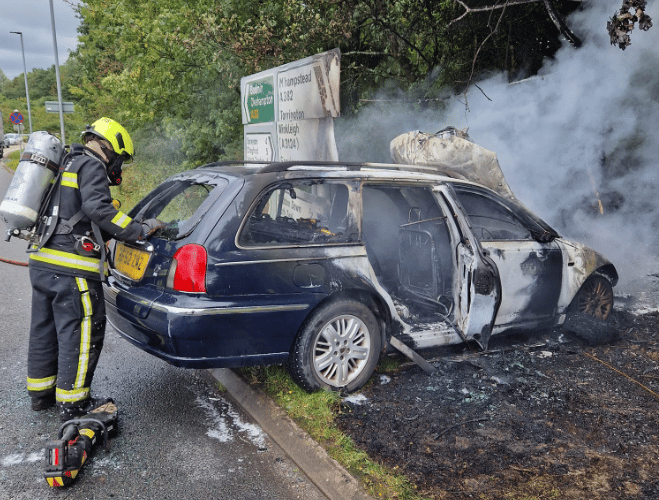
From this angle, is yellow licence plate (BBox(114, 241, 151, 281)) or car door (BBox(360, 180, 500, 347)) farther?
car door (BBox(360, 180, 500, 347))

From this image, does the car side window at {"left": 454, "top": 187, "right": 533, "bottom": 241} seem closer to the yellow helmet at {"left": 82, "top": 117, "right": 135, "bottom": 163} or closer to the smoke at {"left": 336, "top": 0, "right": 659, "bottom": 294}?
the yellow helmet at {"left": 82, "top": 117, "right": 135, "bottom": 163}

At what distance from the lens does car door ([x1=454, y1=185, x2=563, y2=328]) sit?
15.3 ft

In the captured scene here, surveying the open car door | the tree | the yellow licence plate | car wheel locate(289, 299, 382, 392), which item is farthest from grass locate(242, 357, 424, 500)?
the tree

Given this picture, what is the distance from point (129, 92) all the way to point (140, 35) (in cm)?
123

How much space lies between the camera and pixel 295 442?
3400 millimetres

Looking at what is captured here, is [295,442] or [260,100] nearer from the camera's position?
[295,442]

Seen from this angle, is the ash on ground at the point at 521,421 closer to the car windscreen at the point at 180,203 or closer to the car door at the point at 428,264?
the car door at the point at 428,264

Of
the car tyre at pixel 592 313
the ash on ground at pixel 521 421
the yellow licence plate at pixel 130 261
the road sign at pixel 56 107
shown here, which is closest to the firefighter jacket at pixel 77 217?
the yellow licence plate at pixel 130 261

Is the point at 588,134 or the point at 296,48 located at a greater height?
the point at 296,48

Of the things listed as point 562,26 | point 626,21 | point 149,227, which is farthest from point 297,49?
point 149,227

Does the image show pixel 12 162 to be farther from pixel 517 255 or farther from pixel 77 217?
pixel 517 255

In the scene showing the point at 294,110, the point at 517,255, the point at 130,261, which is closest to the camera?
the point at 130,261

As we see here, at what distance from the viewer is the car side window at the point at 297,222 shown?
147 inches

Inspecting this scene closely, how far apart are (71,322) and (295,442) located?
1.55m
